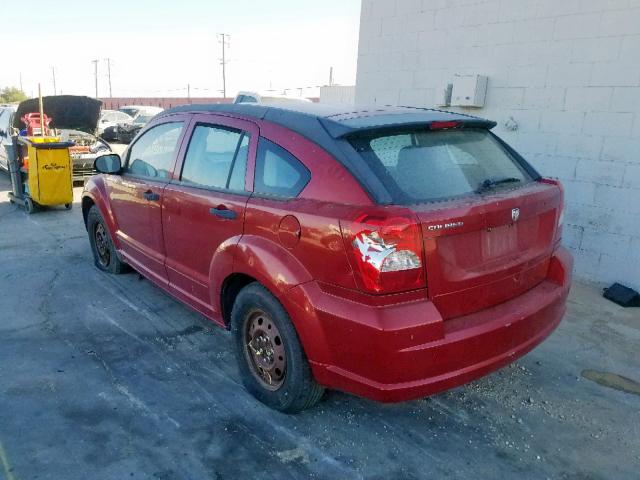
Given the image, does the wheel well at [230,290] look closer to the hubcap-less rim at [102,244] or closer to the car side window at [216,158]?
the car side window at [216,158]

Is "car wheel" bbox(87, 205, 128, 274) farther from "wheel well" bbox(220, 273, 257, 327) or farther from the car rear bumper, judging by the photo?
the car rear bumper

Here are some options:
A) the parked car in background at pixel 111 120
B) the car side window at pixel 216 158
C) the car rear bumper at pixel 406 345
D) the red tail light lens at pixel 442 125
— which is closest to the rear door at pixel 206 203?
the car side window at pixel 216 158

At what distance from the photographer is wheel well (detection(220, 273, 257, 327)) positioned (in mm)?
3160

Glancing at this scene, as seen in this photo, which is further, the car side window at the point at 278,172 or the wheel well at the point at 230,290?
the wheel well at the point at 230,290

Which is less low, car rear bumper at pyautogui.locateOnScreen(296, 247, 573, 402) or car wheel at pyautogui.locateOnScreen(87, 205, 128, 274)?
car rear bumper at pyautogui.locateOnScreen(296, 247, 573, 402)

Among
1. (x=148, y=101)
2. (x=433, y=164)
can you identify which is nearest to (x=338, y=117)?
(x=433, y=164)

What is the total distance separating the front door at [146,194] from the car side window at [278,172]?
1.08 m

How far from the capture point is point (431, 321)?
2402 mm

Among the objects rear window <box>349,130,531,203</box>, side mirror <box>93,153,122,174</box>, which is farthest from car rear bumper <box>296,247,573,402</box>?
side mirror <box>93,153,122,174</box>

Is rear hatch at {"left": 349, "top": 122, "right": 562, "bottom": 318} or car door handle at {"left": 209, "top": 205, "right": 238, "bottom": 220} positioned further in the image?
car door handle at {"left": 209, "top": 205, "right": 238, "bottom": 220}

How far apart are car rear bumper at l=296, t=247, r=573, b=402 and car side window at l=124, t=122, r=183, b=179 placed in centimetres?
190

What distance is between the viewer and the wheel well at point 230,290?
3160 millimetres

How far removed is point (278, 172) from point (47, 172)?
644 centimetres

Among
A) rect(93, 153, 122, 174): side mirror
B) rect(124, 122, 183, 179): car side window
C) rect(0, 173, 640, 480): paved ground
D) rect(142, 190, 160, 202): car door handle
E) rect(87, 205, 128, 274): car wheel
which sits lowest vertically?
rect(0, 173, 640, 480): paved ground
